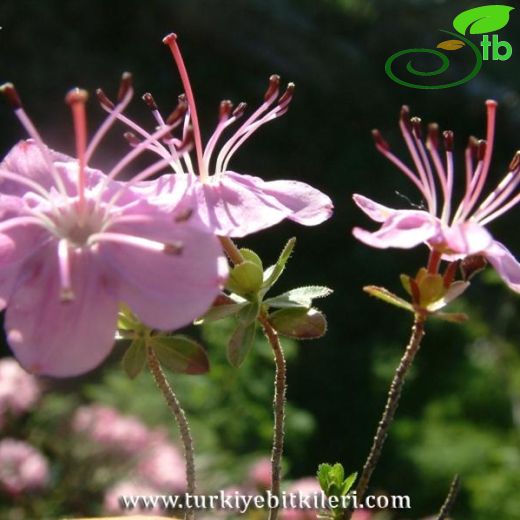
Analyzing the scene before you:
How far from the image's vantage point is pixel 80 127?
27.3 inches

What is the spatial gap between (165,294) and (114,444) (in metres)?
1.69

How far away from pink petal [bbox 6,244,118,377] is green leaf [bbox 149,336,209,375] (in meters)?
0.09

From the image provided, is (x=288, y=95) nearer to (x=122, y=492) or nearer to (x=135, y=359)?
(x=135, y=359)

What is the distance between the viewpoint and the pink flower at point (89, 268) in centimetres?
65

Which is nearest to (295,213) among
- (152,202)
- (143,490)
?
(152,202)

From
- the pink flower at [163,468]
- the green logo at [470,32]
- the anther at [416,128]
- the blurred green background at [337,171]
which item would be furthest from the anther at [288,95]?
the blurred green background at [337,171]

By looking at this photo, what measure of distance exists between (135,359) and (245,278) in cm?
11

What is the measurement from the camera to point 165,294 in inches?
25.8

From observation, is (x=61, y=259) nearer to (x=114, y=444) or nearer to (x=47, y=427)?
(x=114, y=444)

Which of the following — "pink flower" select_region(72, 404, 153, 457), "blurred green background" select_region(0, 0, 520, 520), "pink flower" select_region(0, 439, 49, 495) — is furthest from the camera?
"blurred green background" select_region(0, 0, 520, 520)

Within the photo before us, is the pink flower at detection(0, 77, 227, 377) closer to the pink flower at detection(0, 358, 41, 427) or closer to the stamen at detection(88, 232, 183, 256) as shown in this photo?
the stamen at detection(88, 232, 183, 256)

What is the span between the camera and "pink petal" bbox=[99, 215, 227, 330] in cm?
65

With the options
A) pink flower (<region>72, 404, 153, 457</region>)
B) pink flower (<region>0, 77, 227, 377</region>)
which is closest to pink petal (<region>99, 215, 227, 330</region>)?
pink flower (<region>0, 77, 227, 377</region>)

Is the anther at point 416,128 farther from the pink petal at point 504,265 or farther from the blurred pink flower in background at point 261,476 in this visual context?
the blurred pink flower in background at point 261,476
